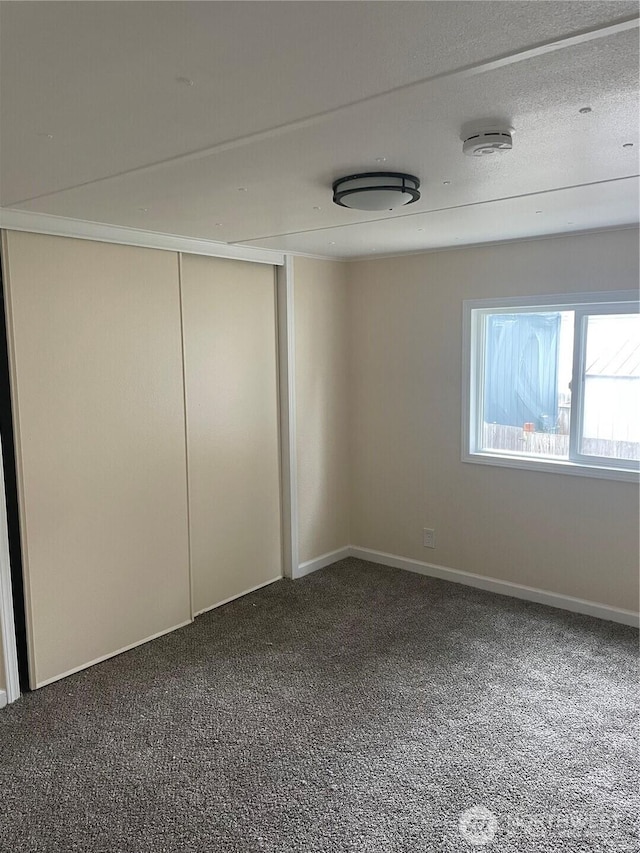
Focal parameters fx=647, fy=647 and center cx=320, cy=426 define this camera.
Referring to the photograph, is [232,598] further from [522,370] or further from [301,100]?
[301,100]

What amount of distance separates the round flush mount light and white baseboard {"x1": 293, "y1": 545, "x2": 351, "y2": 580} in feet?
9.79

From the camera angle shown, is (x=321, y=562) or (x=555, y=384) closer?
(x=555, y=384)

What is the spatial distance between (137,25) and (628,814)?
287 cm

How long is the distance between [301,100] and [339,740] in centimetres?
251

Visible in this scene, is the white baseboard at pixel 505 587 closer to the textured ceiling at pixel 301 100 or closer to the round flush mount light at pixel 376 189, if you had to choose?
the textured ceiling at pixel 301 100

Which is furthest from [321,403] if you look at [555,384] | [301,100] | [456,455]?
[301,100]

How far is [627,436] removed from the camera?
391 cm

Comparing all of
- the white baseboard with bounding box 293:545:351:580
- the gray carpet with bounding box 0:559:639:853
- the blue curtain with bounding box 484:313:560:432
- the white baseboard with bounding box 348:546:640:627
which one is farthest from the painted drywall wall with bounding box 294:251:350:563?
the blue curtain with bounding box 484:313:560:432

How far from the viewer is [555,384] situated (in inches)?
165

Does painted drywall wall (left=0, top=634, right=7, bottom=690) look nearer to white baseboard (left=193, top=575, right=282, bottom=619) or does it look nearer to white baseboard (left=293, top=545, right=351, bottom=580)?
white baseboard (left=193, top=575, right=282, bottom=619)

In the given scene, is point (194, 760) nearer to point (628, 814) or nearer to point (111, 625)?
point (111, 625)

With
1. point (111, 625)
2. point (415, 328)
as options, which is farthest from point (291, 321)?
point (111, 625)

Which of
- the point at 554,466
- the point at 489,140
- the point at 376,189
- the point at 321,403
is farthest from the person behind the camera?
the point at 321,403

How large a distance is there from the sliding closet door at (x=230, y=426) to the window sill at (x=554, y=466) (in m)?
1.45
